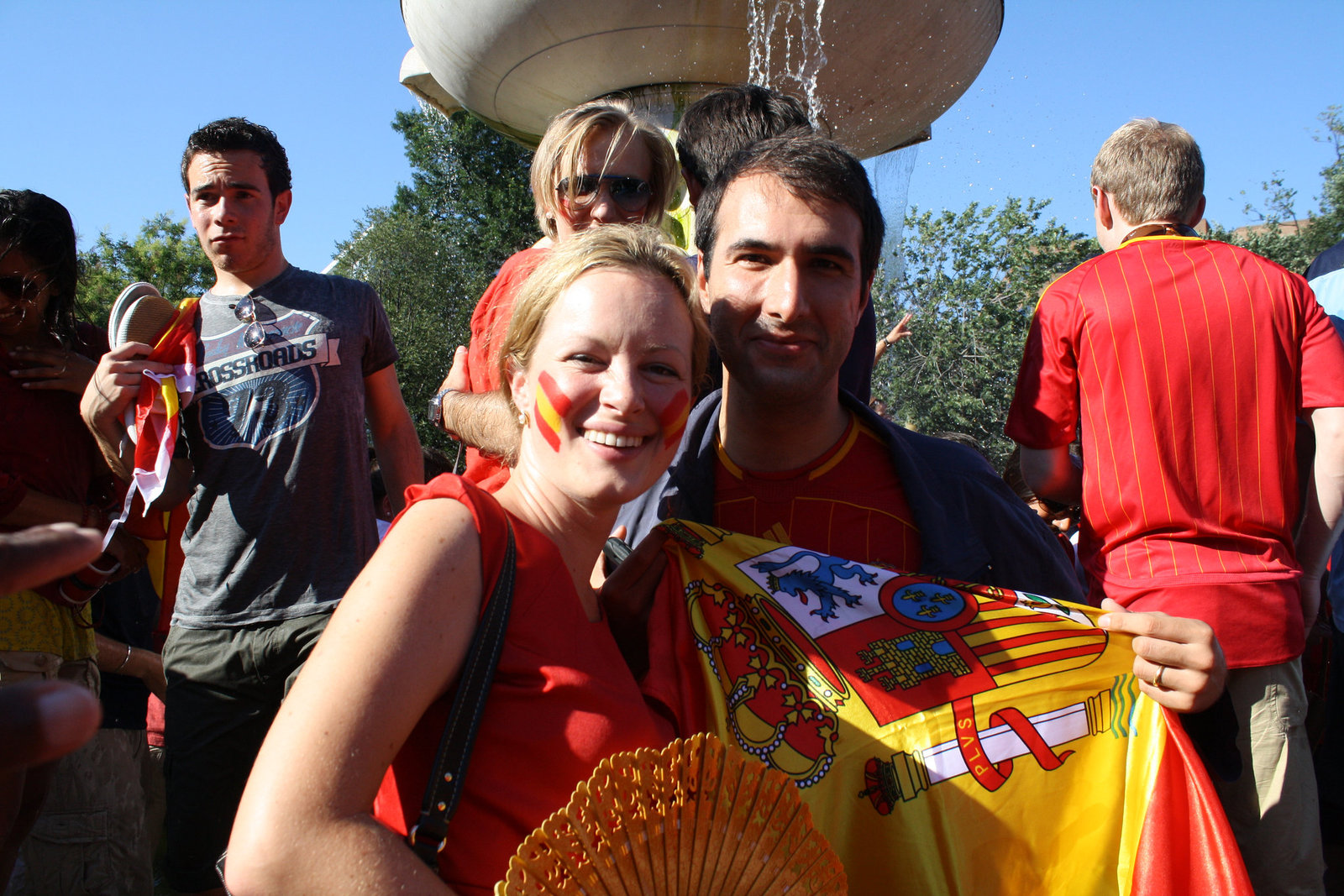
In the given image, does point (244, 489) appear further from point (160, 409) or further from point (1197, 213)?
point (1197, 213)

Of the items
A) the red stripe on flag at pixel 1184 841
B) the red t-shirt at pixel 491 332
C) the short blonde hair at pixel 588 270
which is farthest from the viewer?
the red t-shirt at pixel 491 332

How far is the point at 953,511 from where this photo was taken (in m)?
2.13

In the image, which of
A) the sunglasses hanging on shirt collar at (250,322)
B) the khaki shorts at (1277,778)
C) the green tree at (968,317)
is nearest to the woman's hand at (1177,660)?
the khaki shorts at (1277,778)

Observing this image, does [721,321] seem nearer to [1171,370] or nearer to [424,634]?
[424,634]

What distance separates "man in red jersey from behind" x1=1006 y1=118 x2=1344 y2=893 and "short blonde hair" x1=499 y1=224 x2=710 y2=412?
5.54 feet

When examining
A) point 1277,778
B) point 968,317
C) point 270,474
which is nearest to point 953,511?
point 1277,778

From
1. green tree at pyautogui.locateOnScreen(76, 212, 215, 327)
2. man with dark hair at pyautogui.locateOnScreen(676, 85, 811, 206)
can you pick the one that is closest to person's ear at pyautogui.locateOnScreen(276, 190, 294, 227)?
man with dark hair at pyautogui.locateOnScreen(676, 85, 811, 206)

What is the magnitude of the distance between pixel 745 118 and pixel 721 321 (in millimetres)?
1423

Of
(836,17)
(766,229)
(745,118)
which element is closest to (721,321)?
(766,229)

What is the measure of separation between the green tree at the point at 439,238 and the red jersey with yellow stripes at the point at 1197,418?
20262 millimetres

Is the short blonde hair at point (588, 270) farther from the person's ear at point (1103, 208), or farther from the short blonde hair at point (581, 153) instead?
the person's ear at point (1103, 208)

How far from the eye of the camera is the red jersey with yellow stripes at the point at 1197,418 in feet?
8.97

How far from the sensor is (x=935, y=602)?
1.84 m

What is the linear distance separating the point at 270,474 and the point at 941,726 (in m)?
2.51
